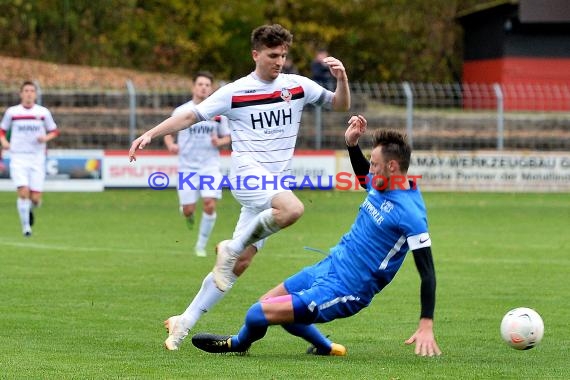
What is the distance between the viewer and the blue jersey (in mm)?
7551

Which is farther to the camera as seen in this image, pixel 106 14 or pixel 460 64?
pixel 460 64

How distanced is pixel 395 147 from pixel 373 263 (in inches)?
29.0

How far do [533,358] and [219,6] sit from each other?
34259 mm

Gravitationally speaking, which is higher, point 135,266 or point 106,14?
point 106,14

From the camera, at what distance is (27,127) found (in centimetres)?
1884

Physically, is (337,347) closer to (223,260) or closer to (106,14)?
(223,260)

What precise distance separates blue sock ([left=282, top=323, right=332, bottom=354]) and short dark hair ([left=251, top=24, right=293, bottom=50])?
6.57 feet

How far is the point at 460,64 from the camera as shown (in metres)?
44.7

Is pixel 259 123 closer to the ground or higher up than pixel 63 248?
higher up

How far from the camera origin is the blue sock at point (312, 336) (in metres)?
8.33

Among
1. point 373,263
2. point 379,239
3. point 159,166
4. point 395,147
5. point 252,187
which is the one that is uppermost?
point 395,147

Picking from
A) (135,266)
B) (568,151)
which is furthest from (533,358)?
(568,151)

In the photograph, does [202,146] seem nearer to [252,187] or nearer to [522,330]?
[252,187]

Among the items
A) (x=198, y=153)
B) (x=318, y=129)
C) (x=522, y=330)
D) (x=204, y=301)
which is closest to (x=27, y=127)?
(x=198, y=153)
